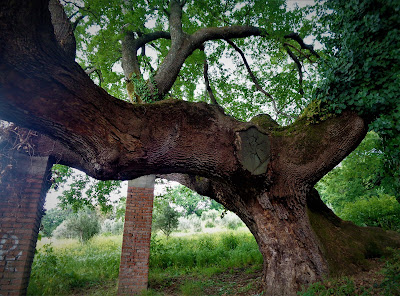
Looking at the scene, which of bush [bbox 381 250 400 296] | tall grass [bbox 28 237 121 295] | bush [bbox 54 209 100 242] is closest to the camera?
bush [bbox 381 250 400 296]

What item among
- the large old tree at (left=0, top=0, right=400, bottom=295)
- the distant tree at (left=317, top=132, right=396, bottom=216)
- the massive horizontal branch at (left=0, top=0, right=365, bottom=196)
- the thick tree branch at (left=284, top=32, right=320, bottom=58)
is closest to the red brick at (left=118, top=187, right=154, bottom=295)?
the large old tree at (left=0, top=0, right=400, bottom=295)

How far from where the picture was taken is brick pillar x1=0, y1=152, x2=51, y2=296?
426 centimetres

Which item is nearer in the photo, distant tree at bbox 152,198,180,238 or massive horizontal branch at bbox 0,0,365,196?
massive horizontal branch at bbox 0,0,365,196

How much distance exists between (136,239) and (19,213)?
251 centimetres

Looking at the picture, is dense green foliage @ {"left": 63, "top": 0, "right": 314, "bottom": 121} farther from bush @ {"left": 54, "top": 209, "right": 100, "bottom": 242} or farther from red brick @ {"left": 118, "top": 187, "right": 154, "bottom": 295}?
bush @ {"left": 54, "top": 209, "right": 100, "bottom": 242}

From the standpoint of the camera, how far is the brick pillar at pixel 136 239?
18.5 feet

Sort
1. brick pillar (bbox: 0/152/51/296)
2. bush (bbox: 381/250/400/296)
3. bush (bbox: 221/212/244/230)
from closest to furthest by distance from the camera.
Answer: bush (bbox: 381/250/400/296) < brick pillar (bbox: 0/152/51/296) < bush (bbox: 221/212/244/230)

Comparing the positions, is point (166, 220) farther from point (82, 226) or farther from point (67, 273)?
point (67, 273)

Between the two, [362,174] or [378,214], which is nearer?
[378,214]

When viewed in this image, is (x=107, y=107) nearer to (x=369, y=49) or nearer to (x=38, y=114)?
(x=38, y=114)

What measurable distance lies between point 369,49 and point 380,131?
4.03ft

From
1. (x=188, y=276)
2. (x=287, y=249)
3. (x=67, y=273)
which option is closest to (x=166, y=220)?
(x=188, y=276)

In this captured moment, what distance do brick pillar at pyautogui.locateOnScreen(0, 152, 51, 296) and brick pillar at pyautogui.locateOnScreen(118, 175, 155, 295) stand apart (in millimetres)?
1891

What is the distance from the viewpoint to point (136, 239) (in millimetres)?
5926
